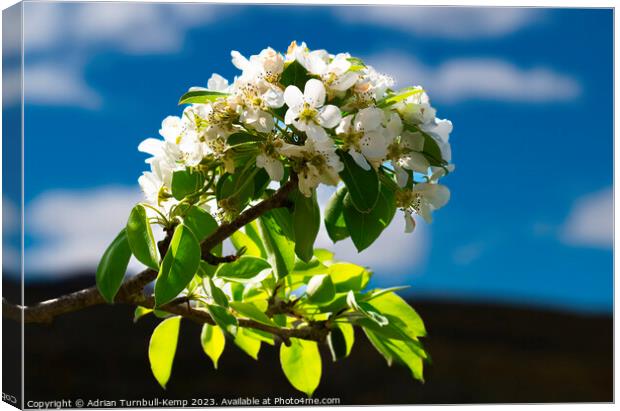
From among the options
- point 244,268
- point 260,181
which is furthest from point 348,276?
point 260,181

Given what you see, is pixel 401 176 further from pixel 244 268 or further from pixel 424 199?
pixel 244 268

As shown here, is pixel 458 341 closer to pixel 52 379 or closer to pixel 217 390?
pixel 217 390

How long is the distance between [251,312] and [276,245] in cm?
11

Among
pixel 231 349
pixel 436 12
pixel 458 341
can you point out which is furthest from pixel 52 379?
pixel 458 341

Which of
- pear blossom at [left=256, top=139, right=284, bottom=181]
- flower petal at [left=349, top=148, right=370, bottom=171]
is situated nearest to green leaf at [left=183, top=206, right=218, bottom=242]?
pear blossom at [left=256, top=139, right=284, bottom=181]

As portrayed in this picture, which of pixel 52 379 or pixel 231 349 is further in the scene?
pixel 231 349

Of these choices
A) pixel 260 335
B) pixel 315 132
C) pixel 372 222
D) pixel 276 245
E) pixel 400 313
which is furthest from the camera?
pixel 260 335

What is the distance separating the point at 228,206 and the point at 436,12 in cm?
101

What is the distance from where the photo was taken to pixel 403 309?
1373 millimetres

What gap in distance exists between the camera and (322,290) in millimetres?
1337

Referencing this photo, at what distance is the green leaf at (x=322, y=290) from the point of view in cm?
133

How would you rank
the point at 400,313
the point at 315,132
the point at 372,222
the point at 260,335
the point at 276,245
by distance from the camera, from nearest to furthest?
the point at 315,132 < the point at 372,222 < the point at 276,245 < the point at 400,313 < the point at 260,335

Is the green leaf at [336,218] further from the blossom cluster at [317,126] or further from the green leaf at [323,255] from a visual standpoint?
the green leaf at [323,255]

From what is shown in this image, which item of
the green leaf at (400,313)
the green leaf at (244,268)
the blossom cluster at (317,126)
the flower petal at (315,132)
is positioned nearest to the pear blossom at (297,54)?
the blossom cluster at (317,126)
